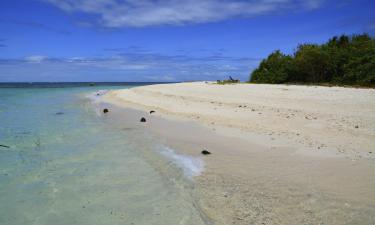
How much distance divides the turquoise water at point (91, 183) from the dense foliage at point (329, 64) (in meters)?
20.9

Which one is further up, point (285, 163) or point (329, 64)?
point (329, 64)

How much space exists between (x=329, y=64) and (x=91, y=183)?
2734cm

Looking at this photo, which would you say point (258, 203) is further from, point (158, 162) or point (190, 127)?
point (190, 127)

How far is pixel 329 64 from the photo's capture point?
28.5 m

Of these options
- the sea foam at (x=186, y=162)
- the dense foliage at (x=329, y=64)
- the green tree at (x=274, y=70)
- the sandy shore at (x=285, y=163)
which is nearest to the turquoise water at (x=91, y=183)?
the sea foam at (x=186, y=162)

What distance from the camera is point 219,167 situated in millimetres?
6141

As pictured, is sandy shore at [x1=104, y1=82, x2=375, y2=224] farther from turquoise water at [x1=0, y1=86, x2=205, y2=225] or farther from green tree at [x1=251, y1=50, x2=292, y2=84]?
green tree at [x1=251, y1=50, x2=292, y2=84]

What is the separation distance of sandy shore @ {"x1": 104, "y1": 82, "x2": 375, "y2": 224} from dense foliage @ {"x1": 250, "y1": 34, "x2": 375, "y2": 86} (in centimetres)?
1473

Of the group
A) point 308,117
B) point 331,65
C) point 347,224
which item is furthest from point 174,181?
point 331,65

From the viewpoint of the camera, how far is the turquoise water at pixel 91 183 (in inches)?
172

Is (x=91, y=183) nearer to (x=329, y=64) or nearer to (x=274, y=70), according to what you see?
(x=329, y=64)

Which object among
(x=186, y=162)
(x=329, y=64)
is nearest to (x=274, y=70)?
(x=329, y=64)

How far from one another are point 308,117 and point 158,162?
582cm

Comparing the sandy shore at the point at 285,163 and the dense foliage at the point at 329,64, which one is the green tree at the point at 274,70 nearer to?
the dense foliage at the point at 329,64
